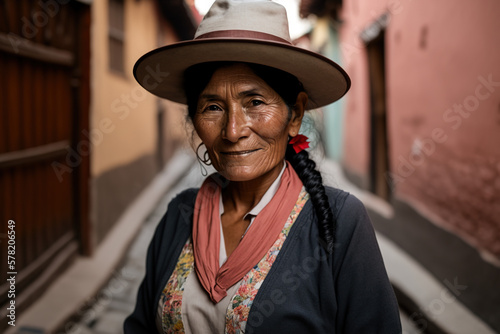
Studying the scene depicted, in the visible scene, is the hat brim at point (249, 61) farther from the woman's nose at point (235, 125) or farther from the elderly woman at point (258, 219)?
the woman's nose at point (235, 125)

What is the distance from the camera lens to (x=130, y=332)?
1587 millimetres

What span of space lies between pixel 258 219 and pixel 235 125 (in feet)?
1.05

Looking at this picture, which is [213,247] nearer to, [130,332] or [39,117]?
[130,332]

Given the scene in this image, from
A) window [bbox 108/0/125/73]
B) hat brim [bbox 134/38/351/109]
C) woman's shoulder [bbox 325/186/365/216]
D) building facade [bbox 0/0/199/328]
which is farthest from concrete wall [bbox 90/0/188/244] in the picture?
woman's shoulder [bbox 325/186/365/216]

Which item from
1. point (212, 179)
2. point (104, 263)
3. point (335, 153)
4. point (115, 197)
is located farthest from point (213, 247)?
point (335, 153)

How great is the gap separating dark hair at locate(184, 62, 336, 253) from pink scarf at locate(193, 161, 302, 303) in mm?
56

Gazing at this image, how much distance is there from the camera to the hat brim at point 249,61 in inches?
50.7

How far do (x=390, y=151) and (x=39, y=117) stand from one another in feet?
13.4

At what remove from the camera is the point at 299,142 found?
5.18 feet

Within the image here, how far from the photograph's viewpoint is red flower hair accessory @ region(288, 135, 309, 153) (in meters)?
1.57

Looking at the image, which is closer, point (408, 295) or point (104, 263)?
point (408, 295)

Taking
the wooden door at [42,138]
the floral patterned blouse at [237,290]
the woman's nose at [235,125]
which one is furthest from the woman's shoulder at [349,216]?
the wooden door at [42,138]

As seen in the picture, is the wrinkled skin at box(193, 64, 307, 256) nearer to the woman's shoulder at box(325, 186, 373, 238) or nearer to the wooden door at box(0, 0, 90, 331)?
the woman's shoulder at box(325, 186, 373, 238)

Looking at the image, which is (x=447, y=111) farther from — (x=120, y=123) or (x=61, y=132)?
(x=120, y=123)
